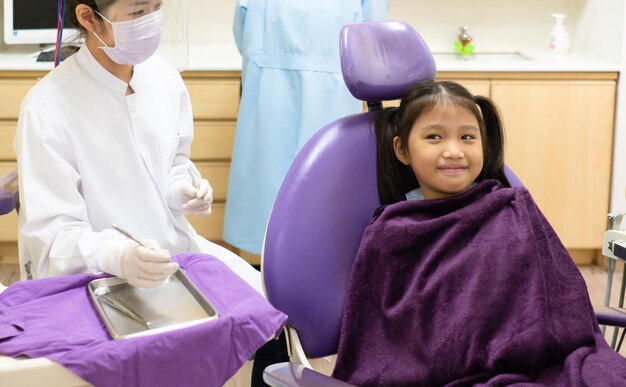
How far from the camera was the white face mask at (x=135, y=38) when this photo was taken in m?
1.75

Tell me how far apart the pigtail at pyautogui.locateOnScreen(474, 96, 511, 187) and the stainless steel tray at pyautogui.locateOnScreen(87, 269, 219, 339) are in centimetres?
66

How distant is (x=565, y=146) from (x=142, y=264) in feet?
8.12

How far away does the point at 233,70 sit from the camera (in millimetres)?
3424

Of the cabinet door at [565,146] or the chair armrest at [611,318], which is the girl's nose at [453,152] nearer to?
the chair armrest at [611,318]

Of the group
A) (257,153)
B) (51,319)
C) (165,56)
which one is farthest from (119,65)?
(257,153)

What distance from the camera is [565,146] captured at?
3.54m

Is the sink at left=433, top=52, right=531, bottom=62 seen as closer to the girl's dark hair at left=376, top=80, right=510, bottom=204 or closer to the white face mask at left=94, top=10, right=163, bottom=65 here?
the girl's dark hair at left=376, top=80, right=510, bottom=204

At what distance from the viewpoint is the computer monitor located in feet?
11.7

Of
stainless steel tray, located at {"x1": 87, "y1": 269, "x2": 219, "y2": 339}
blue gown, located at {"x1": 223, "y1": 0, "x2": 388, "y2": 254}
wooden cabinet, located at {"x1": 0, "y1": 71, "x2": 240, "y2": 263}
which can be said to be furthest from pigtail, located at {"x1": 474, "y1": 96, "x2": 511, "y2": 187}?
wooden cabinet, located at {"x1": 0, "y1": 71, "x2": 240, "y2": 263}

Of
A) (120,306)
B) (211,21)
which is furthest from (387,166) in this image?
(211,21)

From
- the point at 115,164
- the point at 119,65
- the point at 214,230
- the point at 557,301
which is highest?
the point at 119,65

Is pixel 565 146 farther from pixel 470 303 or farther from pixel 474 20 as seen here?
pixel 470 303

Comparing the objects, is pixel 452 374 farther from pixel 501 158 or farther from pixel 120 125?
pixel 120 125

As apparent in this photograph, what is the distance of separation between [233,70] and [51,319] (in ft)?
7.19
